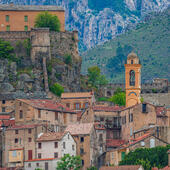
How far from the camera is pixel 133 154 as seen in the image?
120 meters

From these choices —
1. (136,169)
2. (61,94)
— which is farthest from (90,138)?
(61,94)

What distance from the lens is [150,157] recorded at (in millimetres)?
118188

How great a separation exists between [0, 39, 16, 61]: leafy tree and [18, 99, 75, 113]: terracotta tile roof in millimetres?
20994

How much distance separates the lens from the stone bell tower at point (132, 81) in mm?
142875

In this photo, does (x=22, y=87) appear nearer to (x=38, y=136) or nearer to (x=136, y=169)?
(x=38, y=136)

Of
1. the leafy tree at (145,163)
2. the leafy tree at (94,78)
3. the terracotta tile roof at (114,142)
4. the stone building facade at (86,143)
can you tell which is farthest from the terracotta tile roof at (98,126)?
the leafy tree at (94,78)

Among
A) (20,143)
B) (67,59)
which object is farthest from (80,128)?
(67,59)

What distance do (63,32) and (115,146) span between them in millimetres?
41893

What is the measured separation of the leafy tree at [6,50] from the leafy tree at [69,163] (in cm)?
4246

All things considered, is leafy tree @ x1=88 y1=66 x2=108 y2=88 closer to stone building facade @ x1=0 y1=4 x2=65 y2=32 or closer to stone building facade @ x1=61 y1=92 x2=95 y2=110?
stone building facade @ x1=0 y1=4 x2=65 y2=32

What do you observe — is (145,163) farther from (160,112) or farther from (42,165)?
(160,112)

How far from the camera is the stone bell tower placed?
142875mm

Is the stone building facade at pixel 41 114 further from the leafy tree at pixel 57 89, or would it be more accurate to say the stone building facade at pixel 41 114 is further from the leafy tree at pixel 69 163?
the leafy tree at pixel 57 89

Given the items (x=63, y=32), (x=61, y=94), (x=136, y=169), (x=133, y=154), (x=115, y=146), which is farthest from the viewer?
(x=63, y=32)
